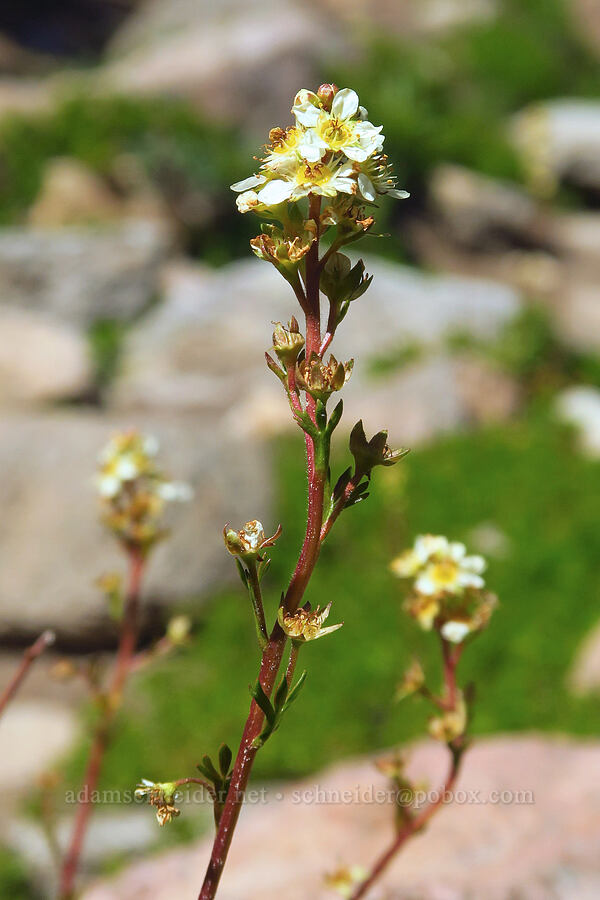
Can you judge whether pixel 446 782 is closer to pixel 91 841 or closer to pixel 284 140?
pixel 284 140

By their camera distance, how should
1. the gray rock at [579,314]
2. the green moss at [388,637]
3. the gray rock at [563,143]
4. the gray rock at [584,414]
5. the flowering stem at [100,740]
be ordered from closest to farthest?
the flowering stem at [100,740] → the green moss at [388,637] → the gray rock at [584,414] → the gray rock at [579,314] → the gray rock at [563,143]

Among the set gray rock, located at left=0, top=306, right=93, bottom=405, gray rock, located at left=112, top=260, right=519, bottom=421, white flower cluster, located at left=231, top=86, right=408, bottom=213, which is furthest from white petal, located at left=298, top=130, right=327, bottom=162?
gray rock, located at left=112, top=260, right=519, bottom=421

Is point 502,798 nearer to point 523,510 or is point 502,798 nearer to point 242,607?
point 242,607

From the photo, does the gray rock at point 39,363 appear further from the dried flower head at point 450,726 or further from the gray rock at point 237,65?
the dried flower head at point 450,726

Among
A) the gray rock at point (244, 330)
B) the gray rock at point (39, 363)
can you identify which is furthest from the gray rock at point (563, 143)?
the gray rock at point (39, 363)

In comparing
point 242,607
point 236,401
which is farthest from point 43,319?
point 242,607

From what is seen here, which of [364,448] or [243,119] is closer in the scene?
[364,448]
